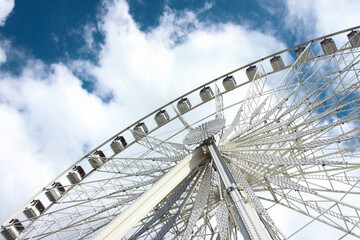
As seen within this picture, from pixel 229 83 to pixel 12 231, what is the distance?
16.4m

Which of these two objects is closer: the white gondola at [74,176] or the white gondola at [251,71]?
the white gondola at [251,71]

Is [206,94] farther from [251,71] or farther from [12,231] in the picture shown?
[12,231]

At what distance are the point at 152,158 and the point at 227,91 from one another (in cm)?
667

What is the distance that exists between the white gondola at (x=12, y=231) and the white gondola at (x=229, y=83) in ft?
51.4

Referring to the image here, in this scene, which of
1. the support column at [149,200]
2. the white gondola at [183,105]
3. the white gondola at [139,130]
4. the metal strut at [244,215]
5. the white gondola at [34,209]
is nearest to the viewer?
the metal strut at [244,215]

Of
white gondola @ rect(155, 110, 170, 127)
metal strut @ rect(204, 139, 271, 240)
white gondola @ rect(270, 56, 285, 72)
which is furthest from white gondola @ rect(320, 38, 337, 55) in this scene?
metal strut @ rect(204, 139, 271, 240)

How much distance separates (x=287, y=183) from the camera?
10.7 meters

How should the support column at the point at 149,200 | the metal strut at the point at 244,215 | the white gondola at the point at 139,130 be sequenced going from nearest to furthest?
the metal strut at the point at 244,215 < the support column at the point at 149,200 < the white gondola at the point at 139,130

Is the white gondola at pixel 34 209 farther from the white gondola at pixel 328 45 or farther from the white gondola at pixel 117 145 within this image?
the white gondola at pixel 328 45

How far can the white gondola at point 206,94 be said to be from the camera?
2075 cm

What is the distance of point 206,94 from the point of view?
2081cm

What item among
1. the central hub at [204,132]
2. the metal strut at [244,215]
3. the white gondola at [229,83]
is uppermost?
the white gondola at [229,83]

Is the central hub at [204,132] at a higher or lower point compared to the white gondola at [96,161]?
lower

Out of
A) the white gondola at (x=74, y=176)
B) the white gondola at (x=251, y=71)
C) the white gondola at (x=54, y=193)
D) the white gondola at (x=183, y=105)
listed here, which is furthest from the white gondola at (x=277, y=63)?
the white gondola at (x=54, y=193)
